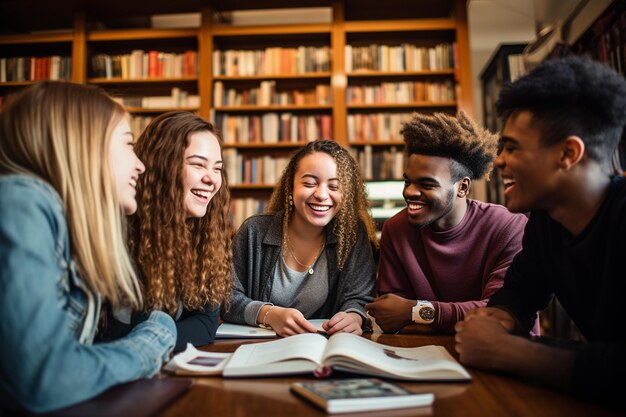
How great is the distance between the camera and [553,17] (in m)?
4.51

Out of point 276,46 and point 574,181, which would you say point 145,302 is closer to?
point 574,181

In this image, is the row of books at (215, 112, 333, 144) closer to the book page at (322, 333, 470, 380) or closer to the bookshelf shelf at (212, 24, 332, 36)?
the bookshelf shelf at (212, 24, 332, 36)

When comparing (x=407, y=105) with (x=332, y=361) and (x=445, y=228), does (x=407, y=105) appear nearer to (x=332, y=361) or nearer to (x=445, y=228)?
(x=445, y=228)

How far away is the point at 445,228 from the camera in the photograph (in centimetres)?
172

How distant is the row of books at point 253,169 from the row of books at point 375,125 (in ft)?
2.17

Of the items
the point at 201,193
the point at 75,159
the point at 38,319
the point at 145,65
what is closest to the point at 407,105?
the point at 145,65

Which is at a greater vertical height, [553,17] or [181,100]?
[553,17]

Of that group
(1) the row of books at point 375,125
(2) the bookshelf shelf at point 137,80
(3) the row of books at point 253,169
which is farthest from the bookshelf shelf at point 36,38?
(1) the row of books at point 375,125

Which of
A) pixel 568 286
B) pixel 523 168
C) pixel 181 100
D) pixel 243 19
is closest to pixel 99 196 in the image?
pixel 523 168

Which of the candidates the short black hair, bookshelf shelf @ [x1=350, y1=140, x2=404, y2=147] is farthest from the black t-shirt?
bookshelf shelf @ [x1=350, y1=140, x2=404, y2=147]

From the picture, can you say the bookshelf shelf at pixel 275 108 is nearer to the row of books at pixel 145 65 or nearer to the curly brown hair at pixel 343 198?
the row of books at pixel 145 65

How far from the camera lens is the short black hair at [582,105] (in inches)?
40.9

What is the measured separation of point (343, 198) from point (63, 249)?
1.14 m

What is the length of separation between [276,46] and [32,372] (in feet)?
13.2
